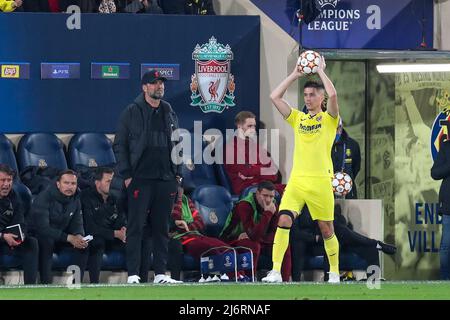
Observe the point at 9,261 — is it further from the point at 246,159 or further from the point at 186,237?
the point at 246,159

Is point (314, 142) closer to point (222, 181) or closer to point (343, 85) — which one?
point (222, 181)

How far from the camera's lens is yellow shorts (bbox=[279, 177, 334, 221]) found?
15148 mm

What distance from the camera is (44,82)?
18.2 metres

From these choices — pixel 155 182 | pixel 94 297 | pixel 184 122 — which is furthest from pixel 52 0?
pixel 94 297

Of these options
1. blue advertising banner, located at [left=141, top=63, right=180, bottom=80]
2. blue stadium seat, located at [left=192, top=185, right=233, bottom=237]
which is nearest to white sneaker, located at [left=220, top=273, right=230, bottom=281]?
blue stadium seat, located at [left=192, top=185, right=233, bottom=237]

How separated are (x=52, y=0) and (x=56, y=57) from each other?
0.66 meters

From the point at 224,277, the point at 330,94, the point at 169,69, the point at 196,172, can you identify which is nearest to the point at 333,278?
the point at 224,277

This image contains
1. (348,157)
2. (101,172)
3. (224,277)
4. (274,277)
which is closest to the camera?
(274,277)

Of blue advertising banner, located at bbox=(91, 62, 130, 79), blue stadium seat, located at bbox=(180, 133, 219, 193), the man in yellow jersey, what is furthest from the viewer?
blue advertising banner, located at bbox=(91, 62, 130, 79)

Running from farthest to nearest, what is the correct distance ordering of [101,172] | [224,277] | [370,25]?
[370,25] < [101,172] < [224,277]

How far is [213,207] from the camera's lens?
1719 cm

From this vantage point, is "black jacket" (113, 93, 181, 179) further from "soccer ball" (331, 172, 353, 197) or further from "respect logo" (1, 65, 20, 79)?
"respect logo" (1, 65, 20, 79)

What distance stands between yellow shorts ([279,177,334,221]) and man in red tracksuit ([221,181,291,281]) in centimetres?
124

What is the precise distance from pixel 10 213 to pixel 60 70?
110 inches
